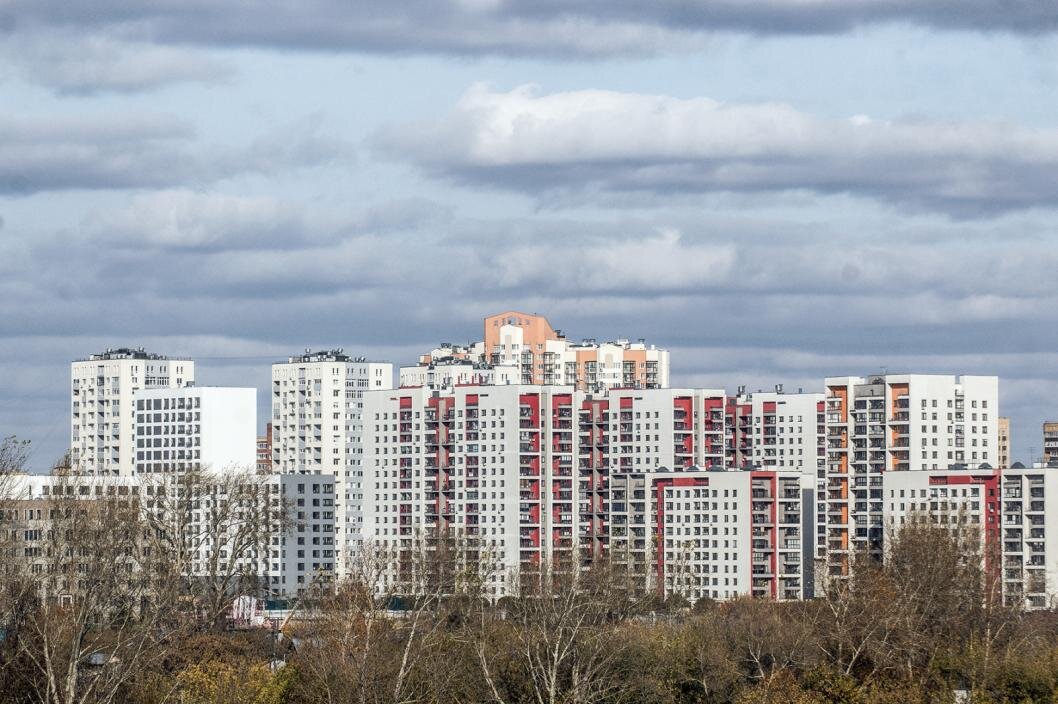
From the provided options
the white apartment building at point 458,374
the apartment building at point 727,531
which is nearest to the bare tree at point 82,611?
the apartment building at point 727,531

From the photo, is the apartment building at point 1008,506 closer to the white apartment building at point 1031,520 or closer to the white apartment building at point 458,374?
the white apartment building at point 1031,520

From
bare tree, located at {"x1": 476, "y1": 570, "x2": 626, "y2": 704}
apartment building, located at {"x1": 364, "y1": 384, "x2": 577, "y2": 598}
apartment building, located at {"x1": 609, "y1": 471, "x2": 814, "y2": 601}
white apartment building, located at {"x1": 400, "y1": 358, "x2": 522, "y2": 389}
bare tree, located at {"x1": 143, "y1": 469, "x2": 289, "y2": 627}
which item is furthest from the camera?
white apartment building, located at {"x1": 400, "y1": 358, "x2": 522, "y2": 389}

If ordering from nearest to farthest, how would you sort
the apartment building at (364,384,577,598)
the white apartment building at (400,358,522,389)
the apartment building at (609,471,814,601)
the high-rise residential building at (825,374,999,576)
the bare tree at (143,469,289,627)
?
the bare tree at (143,469,289,627) < the apartment building at (609,471,814,601) < the high-rise residential building at (825,374,999,576) < the apartment building at (364,384,577,598) < the white apartment building at (400,358,522,389)

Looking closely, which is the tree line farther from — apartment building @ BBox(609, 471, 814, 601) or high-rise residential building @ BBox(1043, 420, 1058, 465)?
high-rise residential building @ BBox(1043, 420, 1058, 465)

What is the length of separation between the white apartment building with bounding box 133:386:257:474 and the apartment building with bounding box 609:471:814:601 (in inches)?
1860

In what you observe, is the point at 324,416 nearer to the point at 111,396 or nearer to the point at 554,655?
the point at 111,396

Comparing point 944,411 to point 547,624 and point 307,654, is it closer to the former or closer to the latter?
point 547,624

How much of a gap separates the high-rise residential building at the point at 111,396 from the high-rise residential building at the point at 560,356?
2503cm

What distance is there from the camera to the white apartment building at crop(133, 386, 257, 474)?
522ft

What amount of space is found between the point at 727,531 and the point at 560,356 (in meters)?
59.7

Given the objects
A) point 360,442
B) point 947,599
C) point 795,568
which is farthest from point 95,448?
point 947,599

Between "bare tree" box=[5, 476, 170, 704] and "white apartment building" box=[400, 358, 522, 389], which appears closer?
"bare tree" box=[5, 476, 170, 704]

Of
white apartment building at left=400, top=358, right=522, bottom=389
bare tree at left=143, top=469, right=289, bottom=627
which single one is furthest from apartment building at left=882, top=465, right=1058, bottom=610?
bare tree at left=143, top=469, right=289, bottom=627

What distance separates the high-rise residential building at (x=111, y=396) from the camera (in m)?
165
